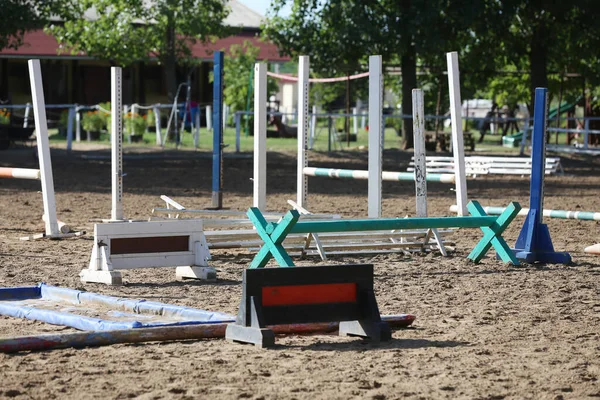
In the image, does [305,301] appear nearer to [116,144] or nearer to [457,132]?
[457,132]

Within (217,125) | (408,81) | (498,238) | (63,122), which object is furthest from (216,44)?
(498,238)

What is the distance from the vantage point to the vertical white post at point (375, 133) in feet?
32.6

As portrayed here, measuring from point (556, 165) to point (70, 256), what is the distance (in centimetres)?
1386

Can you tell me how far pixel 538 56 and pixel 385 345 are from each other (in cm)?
2319

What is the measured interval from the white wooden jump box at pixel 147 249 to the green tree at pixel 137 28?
2688cm

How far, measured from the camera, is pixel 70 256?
980 centimetres

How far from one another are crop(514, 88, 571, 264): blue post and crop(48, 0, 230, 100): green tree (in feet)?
85.5

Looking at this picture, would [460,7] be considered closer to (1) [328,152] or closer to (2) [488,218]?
(1) [328,152]

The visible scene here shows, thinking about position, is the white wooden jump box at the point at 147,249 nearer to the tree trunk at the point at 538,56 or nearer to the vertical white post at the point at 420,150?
the vertical white post at the point at 420,150

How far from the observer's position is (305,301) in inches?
234

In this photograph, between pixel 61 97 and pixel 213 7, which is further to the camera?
pixel 61 97

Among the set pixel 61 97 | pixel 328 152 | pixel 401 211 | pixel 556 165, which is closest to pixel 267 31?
pixel 328 152

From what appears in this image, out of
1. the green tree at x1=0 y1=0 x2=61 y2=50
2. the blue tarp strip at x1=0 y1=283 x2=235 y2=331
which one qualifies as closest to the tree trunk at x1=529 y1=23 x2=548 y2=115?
the green tree at x1=0 y1=0 x2=61 y2=50

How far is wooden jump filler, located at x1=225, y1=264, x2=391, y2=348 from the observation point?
19.0 ft
